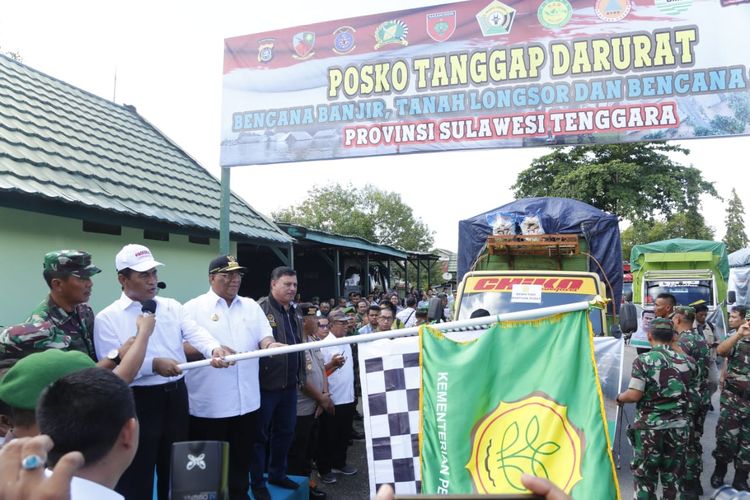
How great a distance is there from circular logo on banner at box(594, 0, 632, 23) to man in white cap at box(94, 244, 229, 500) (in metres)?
6.68

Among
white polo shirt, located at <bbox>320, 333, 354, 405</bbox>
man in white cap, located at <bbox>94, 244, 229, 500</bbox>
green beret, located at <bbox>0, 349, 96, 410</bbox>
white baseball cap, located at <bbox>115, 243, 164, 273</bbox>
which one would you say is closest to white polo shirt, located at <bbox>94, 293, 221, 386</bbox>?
man in white cap, located at <bbox>94, 244, 229, 500</bbox>

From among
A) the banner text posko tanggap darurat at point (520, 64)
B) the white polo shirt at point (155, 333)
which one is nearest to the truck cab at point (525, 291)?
the banner text posko tanggap darurat at point (520, 64)

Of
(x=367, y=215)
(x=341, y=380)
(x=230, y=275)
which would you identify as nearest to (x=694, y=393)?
(x=341, y=380)

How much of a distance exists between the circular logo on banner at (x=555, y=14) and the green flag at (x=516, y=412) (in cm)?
584

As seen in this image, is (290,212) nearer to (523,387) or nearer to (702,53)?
(702,53)

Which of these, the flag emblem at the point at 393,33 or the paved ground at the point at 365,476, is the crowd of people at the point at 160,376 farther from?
the flag emblem at the point at 393,33

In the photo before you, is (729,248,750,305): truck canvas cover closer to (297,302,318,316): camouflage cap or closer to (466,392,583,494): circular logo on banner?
(297,302,318,316): camouflage cap

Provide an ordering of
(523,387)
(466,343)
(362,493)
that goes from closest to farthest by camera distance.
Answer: (523,387) → (466,343) → (362,493)

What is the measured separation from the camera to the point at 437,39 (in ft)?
24.8

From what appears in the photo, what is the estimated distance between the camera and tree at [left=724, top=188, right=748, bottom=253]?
190ft

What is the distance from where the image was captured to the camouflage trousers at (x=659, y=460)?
4.27m

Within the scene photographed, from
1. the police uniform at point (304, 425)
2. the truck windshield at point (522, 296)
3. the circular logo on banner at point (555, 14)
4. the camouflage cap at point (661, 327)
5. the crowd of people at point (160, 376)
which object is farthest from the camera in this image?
the circular logo on banner at point (555, 14)

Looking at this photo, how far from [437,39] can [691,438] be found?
5913 mm

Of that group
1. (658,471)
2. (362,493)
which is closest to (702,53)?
(658,471)
